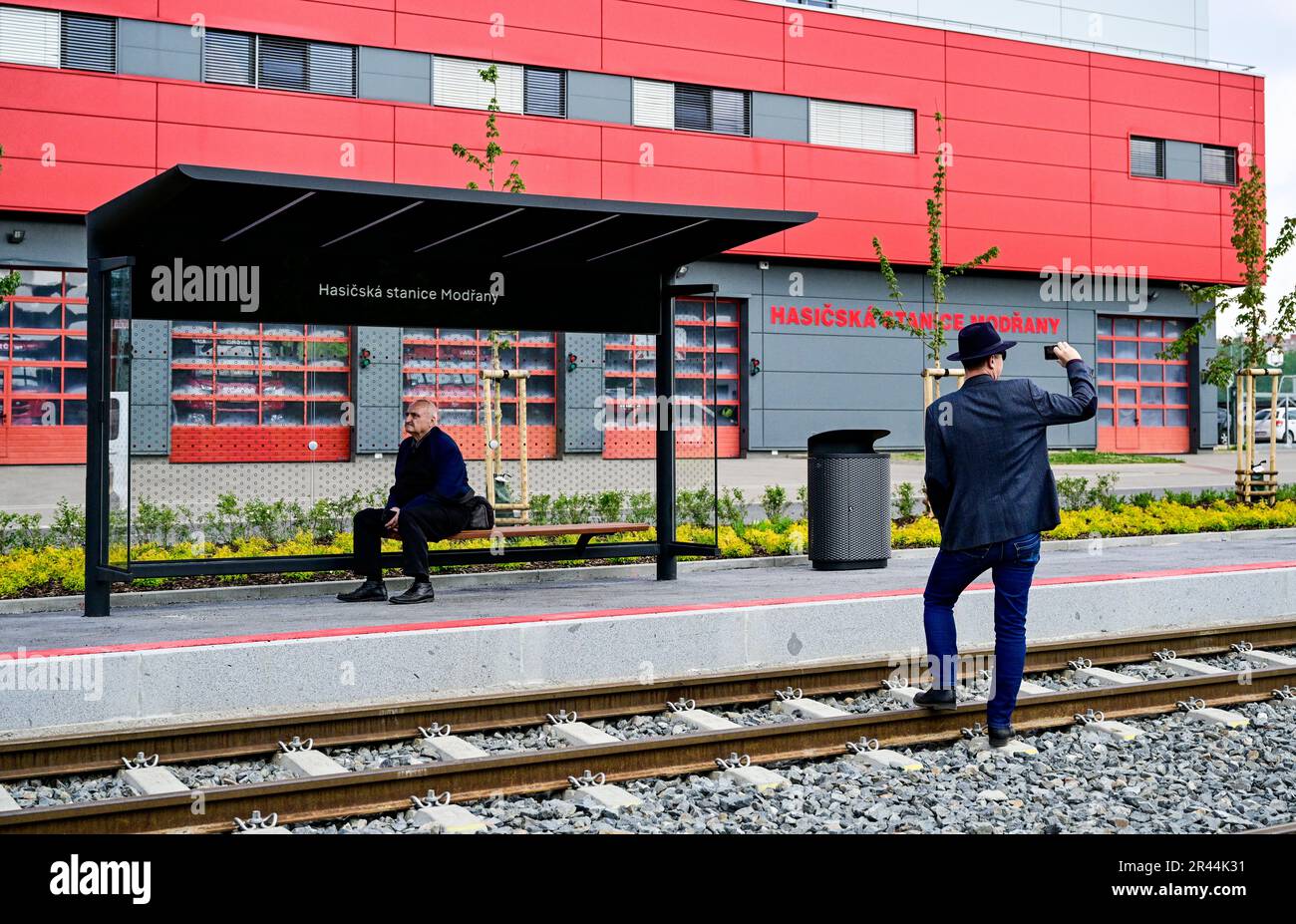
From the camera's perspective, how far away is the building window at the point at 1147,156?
116ft

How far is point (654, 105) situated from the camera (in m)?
29.6

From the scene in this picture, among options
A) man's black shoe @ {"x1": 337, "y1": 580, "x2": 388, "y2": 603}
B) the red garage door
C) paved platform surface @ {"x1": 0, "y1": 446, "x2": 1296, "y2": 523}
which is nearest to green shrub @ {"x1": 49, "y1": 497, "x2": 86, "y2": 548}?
man's black shoe @ {"x1": 337, "y1": 580, "x2": 388, "y2": 603}

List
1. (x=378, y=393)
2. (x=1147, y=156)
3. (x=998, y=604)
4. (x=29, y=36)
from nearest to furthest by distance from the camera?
1. (x=998, y=604)
2. (x=29, y=36)
3. (x=378, y=393)
4. (x=1147, y=156)

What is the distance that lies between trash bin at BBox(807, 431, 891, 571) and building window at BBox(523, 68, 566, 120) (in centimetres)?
1808

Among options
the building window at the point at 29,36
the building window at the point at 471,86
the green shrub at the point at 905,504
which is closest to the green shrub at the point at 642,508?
the green shrub at the point at 905,504

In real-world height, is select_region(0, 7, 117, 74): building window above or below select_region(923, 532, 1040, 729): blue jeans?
above

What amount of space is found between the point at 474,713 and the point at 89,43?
876 inches

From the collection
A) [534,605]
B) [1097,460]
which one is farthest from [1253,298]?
[534,605]

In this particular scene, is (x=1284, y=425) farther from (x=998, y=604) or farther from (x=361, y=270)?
(x=998, y=604)

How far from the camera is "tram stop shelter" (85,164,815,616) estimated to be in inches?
360

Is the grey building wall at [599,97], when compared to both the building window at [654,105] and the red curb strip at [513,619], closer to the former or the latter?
the building window at [654,105]

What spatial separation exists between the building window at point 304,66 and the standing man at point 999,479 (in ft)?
74.9

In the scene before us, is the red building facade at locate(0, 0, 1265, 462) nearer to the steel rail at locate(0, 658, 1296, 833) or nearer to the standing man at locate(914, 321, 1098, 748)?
the steel rail at locate(0, 658, 1296, 833)
